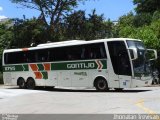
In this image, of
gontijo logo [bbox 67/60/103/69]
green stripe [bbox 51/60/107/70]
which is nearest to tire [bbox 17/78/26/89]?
green stripe [bbox 51/60/107/70]

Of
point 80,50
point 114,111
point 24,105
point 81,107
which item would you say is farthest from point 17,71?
point 114,111

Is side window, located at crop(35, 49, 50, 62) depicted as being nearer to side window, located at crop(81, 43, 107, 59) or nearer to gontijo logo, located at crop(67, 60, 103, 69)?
gontijo logo, located at crop(67, 60, 103, 69)

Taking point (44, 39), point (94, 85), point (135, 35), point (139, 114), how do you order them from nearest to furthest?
point (139, 114), point (94, 85), point (135, 35), point (44, 39)

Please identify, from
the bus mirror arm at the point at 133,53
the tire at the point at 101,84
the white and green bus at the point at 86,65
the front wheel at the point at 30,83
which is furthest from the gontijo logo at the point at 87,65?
the front wheel at the point at 30,83

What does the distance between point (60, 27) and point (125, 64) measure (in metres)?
27.4

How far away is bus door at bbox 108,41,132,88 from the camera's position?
2645 centimetres

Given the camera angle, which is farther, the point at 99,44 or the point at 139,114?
the point at 99,44

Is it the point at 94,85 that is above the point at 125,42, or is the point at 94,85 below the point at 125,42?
below

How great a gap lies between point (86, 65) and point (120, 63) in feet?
8.31

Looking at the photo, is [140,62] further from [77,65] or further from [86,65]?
[77,65]

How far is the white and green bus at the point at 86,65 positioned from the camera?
26562mm

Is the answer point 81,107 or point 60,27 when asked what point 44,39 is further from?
point 81,107

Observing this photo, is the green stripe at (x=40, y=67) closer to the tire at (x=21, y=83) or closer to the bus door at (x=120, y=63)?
the tire at (x=21, y=83)

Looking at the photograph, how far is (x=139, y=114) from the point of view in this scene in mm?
14398
